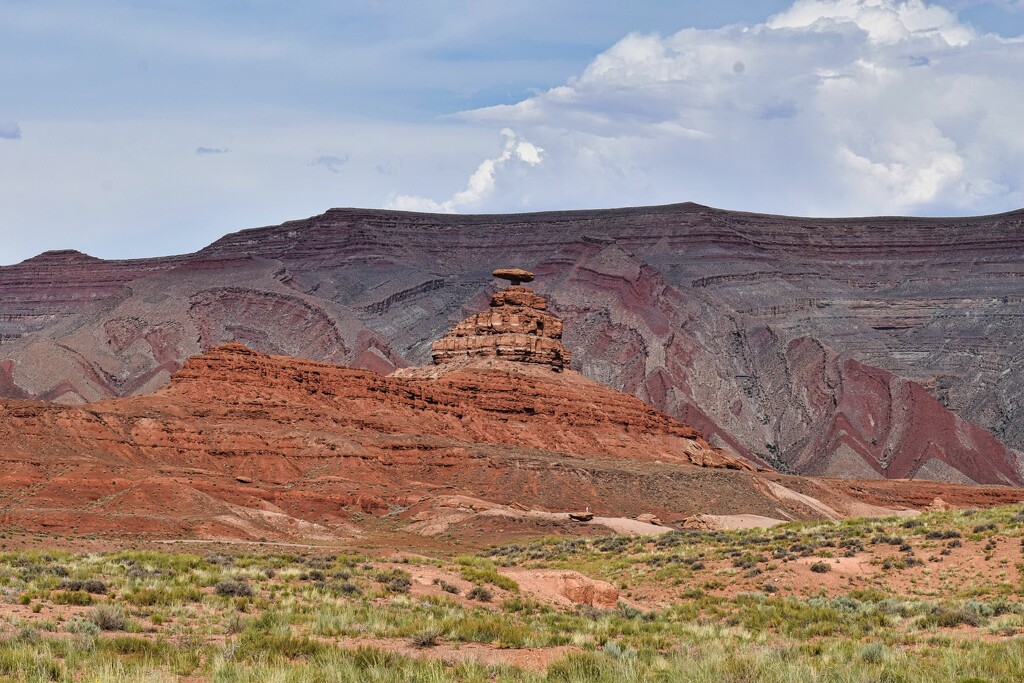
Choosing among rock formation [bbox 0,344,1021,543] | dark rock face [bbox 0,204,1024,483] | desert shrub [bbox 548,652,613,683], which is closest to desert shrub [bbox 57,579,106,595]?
desert shrub [bbox 548,652,613,683]

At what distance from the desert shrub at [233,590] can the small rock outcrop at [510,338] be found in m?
72.9

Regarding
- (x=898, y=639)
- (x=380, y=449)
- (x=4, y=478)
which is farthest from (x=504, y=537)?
(x=898, y=639)

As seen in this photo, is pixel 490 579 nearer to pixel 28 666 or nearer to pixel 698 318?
pixel 28 666

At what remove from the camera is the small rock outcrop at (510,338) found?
9794cm

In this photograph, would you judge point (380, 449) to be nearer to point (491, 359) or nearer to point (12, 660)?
point (491, 359)

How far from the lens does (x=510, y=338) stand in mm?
98250

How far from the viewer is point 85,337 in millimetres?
169000

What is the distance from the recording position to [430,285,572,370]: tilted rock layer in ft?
321

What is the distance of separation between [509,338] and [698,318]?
2953 inches

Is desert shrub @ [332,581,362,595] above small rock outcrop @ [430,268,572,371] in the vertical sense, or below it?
below

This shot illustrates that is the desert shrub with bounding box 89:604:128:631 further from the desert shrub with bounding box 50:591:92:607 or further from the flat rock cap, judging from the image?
the flat rock cap

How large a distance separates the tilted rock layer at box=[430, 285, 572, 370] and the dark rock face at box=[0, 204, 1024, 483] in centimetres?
4482

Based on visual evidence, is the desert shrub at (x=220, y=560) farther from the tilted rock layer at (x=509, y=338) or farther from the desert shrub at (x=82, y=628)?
the tilted rock layer at (x=509, y=338)

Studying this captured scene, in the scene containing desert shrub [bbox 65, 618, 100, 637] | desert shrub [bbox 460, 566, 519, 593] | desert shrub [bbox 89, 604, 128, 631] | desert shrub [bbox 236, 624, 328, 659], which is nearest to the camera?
desert shrub [bbox 236, 624, 328, 659]
